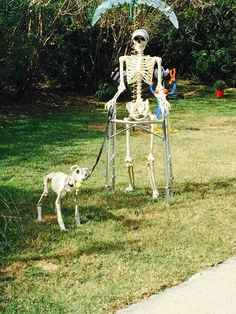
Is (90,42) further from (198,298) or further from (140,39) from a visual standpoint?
(198,298)

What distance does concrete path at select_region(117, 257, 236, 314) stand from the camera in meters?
3.74

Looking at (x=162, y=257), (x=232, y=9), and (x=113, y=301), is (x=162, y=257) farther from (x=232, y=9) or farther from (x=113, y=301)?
(x=232, y=9)

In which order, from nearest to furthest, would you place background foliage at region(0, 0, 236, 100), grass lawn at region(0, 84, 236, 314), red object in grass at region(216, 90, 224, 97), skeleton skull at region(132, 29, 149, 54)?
grass lawn at region(0, 84, 236, 314) < skeleton skull at region(132, 29, 149, 54) < background foliage at region(0, 0, 236, 100) < red object in grass at region(216, 90, 224, 97)

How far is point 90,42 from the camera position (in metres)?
15.6

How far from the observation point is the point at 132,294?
398cm

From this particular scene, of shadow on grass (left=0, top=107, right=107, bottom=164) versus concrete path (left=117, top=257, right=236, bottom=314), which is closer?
concrete path (left=117, top=257, right=236, bottom=314)

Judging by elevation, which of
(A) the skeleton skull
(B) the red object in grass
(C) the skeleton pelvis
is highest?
(A) the skeleton skull

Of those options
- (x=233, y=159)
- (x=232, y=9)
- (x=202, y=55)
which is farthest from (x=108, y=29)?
(x=233, y=159)

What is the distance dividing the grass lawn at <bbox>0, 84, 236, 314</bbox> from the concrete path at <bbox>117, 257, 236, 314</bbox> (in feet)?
0.38

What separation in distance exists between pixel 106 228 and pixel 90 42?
11046mm

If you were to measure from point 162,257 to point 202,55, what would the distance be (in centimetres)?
1364

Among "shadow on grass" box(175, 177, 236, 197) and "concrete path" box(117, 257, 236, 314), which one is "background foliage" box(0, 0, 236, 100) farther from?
"concrete path" box(117, 257, 236, 314)

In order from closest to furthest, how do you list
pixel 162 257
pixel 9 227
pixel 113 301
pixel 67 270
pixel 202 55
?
pixel 113 301
pixel 67 270
pixel 162 257
pixel 9 227
pixel 202 55

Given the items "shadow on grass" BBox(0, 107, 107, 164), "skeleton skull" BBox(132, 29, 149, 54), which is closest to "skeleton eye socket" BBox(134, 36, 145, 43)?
"skeleton skull" BBox(132, 29, 149, 54)
